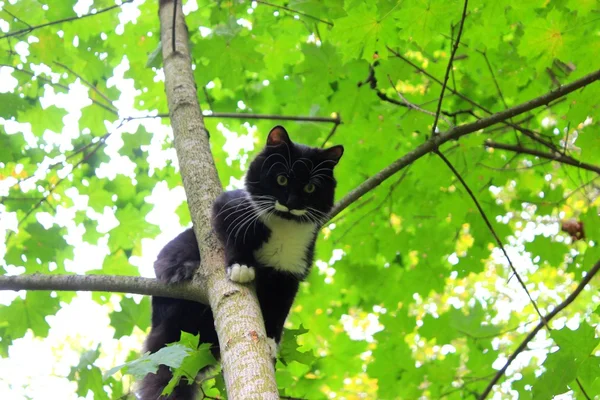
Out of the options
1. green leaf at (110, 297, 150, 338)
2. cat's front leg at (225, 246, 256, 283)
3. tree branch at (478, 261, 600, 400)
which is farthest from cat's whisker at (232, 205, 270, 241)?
tree branch at (478, 261, 600, 400)

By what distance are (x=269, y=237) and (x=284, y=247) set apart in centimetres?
10

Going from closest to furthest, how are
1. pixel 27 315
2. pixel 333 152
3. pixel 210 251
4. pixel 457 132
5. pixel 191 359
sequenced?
pixel 191 359, pixel 210 251, pixel 457 132, pixel 333 152, pixel 27 315

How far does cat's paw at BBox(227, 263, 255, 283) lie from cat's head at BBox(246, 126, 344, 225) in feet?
1.79

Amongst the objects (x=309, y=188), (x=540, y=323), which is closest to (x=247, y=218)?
(x=309, y=188)

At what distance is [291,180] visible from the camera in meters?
2.91

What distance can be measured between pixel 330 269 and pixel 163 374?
247 centimetres

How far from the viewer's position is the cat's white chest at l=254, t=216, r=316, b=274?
2.87 metres

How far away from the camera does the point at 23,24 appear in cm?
398

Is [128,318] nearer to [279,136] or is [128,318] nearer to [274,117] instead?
[279,136]

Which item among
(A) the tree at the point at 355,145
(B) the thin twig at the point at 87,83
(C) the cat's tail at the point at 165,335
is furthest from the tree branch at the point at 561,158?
(B) the thin twig at the point at 87,83

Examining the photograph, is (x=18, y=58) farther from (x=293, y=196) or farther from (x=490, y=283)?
(x=490, y=283)

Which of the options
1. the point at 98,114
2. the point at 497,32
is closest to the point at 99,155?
the point at 98,114

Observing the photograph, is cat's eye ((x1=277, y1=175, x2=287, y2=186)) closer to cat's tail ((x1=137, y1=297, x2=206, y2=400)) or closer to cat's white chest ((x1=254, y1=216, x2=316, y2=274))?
cat's white chest ((x1=254, y1=216, x2=316, y2=274))

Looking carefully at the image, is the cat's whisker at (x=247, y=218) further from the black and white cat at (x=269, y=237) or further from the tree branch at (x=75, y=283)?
the tree branch at (x=75, y=283)
